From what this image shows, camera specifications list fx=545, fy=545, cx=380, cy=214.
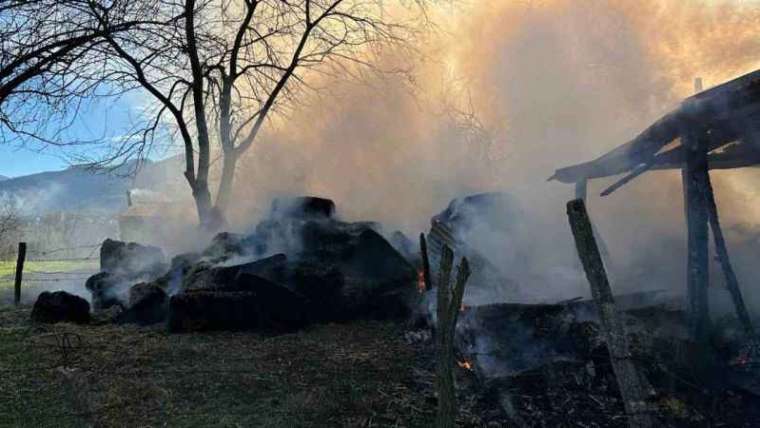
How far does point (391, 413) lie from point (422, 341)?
10.8 ft

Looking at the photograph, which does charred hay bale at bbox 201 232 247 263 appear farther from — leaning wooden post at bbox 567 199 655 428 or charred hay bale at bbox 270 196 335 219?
leaning wooden post at bbox 567 199 655 428

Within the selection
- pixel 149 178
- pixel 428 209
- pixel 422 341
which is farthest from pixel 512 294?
pixel 149 178

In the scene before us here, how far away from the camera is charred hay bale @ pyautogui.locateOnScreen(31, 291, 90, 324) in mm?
11461

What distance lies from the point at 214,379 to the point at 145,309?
5380 millimetres

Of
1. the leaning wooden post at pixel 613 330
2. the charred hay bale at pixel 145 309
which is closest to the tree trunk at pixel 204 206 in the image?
the charred hay bale at pixel 145 309

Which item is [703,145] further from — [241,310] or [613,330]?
[241,310]

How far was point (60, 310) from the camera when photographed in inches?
452

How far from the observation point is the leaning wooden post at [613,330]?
10.9 feet

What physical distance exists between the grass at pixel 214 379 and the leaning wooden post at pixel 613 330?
8.53 ft

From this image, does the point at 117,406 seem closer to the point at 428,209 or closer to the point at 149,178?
the point at 428,209

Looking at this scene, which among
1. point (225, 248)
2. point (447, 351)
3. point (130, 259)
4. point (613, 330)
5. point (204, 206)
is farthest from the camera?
point (204, 206)

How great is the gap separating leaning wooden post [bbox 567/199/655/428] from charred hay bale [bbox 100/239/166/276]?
1416 centimetres

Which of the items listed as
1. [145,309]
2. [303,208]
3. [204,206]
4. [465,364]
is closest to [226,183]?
[204,206]

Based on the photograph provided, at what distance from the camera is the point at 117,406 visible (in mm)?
6066
